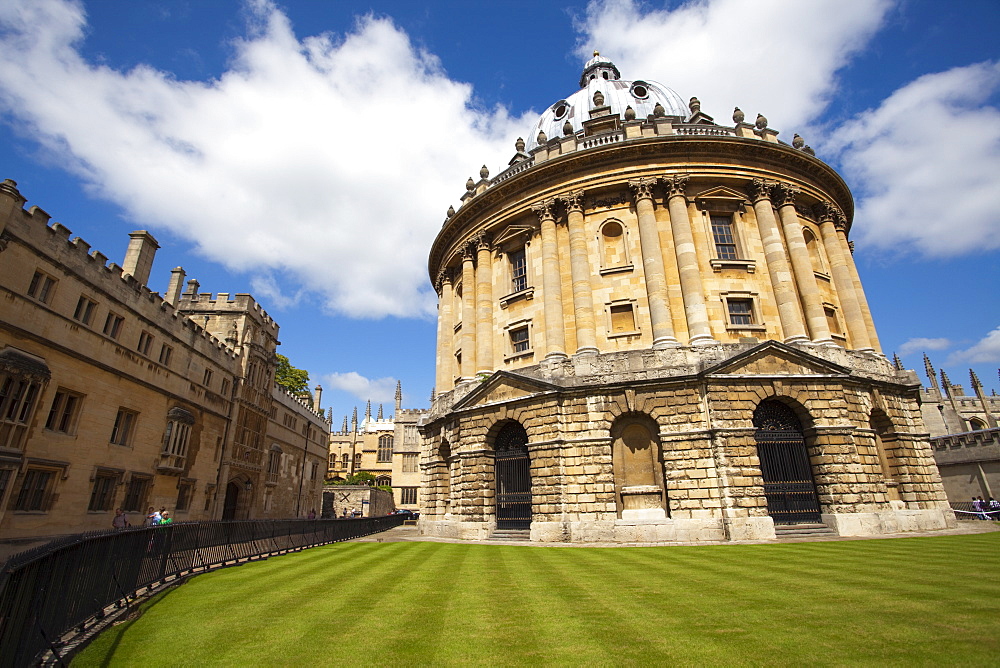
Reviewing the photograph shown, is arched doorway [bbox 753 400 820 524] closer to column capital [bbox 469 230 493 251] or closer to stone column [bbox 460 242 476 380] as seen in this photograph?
stone column [bbox 460 242 476 380]

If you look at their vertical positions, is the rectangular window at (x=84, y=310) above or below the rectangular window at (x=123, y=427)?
above

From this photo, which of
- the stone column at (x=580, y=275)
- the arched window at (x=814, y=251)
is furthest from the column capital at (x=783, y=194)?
the stone column at (x=580, y=275)

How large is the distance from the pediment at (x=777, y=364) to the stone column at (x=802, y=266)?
2.21m

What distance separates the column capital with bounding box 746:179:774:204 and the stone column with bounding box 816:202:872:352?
14.3 ft

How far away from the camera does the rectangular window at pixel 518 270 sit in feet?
90.5

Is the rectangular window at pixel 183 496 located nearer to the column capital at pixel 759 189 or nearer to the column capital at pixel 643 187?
the column capital at pixel 643 187

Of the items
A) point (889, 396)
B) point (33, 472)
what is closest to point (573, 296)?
point (889, 396)

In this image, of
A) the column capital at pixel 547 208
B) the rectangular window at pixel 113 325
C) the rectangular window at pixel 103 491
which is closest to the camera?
the rectangular window at pixel 103 491

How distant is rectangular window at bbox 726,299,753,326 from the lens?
23266mm

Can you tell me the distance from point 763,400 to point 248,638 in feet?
64.7

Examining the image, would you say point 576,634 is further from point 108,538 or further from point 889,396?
point 889,396

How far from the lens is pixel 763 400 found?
20.2 meters

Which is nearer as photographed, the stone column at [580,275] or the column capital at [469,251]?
the stone column at [580,275]

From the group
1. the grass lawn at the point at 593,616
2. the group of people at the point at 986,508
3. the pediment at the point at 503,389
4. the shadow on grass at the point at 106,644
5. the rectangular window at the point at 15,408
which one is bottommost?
the shadow on grass at the point at 106,644
